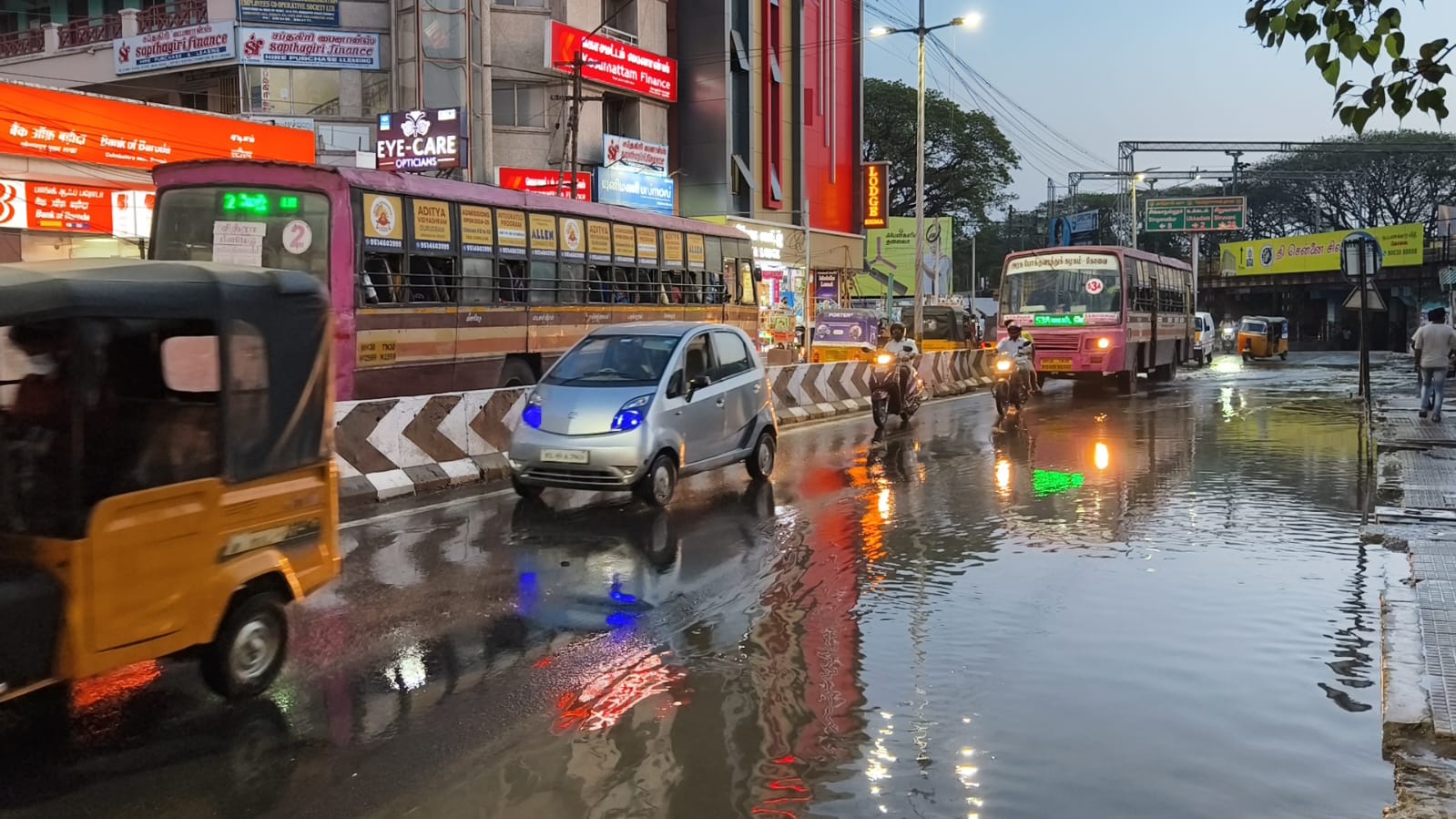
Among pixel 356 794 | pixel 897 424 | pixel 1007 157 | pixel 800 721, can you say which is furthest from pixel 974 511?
pixel 1007 157

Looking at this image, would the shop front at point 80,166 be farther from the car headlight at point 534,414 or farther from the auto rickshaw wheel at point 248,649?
the auto rickshaw wheel at point 248,649

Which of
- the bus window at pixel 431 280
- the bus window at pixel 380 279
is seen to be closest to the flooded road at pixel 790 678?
the bus window at pixel 380 279

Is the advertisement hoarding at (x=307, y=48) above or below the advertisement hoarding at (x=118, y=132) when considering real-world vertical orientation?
above

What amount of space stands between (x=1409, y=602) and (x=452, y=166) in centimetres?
2800

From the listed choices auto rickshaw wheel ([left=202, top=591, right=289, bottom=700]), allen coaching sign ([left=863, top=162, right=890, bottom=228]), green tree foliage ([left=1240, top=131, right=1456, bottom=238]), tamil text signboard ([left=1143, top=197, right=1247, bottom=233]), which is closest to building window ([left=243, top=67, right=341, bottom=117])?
allen coaching sign ([left=863, top=162, right=890, bottom=228])

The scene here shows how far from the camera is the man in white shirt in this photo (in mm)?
17781

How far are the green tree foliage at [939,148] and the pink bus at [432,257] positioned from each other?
4982 cm

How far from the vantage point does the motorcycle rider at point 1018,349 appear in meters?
20.4

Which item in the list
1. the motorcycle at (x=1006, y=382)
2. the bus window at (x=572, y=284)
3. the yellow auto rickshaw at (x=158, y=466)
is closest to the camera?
the yellow auto rickshaw at (x=158, y=466)

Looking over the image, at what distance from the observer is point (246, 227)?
13.9 m

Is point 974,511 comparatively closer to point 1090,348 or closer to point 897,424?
point 897,424

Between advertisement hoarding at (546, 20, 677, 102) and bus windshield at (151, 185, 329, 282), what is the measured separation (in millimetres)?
22067

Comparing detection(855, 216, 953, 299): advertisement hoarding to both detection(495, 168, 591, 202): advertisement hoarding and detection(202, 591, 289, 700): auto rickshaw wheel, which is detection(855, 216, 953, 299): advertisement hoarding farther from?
detection(202, 591, 289, 700): auto rickshaw wheel

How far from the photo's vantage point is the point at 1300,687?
5.80 m
